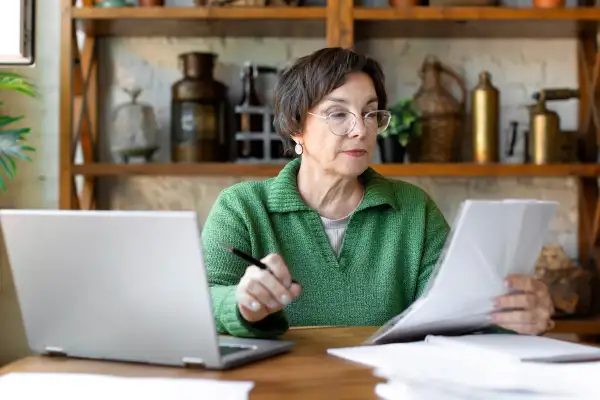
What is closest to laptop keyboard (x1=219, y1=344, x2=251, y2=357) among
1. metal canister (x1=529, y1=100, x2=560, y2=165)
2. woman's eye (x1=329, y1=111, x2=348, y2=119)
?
woman's eye (x1=329, y1=111, x2=348, y2=119)

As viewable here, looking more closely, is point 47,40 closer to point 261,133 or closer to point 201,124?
point 201,124

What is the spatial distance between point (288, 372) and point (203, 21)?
6.97 feet

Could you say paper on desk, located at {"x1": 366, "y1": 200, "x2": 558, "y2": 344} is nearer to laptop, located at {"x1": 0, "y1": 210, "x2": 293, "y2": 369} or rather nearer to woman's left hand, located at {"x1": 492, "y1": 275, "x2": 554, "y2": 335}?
woman's left hand, located at {"x1": 492, "y1": 275, "x2": 554, "y2": 335}

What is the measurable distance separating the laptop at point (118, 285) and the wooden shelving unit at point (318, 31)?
1773 millimetres

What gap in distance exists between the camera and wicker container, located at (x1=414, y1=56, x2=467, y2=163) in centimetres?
311

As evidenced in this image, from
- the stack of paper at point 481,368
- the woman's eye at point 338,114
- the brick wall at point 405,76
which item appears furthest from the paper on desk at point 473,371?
the brick wall at point 405,76

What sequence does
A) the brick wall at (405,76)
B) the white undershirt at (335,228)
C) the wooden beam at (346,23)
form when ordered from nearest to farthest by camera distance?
the white undershirt at (335,228), the wooden beam at (346,23), the brick wall at (405,76)

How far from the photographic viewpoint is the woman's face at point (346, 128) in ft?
6.24

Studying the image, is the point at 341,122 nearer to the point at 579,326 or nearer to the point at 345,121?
the point at 345,121

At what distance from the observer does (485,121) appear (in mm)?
3150

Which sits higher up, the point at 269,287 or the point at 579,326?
the point at 269,287

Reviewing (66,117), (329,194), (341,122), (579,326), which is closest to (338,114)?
(341,122)

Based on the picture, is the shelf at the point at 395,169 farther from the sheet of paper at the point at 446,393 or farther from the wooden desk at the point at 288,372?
the sheet of paper at the point at 446,393

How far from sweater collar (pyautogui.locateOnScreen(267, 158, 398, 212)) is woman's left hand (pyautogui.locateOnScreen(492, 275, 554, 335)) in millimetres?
569
